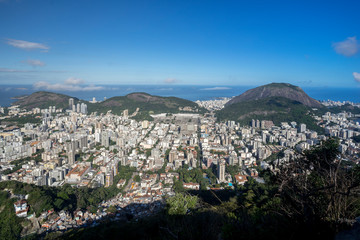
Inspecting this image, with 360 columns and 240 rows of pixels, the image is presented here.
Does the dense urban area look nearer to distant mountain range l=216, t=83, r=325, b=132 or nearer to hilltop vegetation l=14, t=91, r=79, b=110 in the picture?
distant mountain range l=216, t=83, r=325, b=132

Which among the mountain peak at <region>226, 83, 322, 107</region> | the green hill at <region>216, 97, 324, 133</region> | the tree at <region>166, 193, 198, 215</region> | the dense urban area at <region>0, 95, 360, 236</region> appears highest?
the mountain peak at <region>226, 83, 322, 107</region>

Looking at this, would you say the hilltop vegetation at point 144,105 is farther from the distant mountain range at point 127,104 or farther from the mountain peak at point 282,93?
the mountain peak at point 282,93

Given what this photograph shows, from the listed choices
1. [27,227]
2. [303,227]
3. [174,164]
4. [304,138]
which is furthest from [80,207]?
[304,138]

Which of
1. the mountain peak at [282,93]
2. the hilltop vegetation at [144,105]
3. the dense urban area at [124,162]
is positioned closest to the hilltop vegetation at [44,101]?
the hilltop vegetation at [144,105]

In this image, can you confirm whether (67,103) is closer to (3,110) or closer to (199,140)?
(3,110)

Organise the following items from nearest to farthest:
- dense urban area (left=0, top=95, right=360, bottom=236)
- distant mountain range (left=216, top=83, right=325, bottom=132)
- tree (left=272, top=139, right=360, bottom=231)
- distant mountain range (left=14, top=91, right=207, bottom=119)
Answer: tree (left=272, top=139, right=360, bottom=231) < dense urban area (left=0, top=95, right=360, bottom=236) < distant mountain range (left=216, top=83, right=325, bottom=132) < distant mountain range (left=14, top=91, right=207, bottom=119)

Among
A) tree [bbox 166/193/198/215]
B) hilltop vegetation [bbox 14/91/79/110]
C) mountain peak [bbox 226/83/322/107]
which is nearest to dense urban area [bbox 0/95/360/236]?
tree [bbox 166/193/198/215]

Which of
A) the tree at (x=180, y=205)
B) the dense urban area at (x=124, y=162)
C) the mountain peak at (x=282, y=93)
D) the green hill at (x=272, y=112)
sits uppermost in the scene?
the mountain peak at (x=282, y=93)
